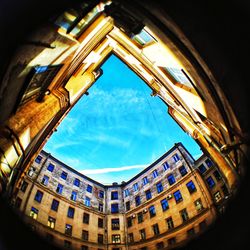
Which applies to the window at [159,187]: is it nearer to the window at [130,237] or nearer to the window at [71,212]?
the window at [130,237]

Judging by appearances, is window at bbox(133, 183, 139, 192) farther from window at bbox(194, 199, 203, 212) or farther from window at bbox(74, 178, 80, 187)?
window at bbox(194, 199, 203, 212)

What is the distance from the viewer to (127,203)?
110 ft

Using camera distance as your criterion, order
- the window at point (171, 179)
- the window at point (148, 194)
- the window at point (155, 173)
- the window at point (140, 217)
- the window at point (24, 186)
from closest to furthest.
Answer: the window at point (24, 186)
the window at point (171, 179)
the window at point (140, 217)
the window at point (148, 194)
the window at point (155, 173)

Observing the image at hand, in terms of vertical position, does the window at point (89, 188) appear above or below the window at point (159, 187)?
above

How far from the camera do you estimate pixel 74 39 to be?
29.5 ft

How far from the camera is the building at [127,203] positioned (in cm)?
2350

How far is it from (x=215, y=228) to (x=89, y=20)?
388 inches

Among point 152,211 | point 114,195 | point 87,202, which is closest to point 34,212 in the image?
point 87,202

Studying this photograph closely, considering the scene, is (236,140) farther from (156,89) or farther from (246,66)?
(156,89)

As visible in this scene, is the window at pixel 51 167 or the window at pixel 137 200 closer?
the window at pixel 51 167

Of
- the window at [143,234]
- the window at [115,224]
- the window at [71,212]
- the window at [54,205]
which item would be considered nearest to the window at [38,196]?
the window at [54,205]

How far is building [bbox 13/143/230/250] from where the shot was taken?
23500 mm

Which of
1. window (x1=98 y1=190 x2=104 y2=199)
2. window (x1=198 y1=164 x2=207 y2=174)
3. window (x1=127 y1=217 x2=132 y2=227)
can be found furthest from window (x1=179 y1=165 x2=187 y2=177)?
window (x1=98 y1=190 x2=104 y2=199)

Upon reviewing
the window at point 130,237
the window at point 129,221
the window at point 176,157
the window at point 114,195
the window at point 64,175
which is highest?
the window at point 176,157
